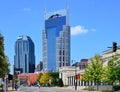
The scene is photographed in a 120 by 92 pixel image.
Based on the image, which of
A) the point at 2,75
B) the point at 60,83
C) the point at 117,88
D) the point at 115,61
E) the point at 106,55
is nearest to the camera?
the point at 2,75

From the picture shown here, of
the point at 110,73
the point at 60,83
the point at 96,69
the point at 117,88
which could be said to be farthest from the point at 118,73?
the point at 60,83

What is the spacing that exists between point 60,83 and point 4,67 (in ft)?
461

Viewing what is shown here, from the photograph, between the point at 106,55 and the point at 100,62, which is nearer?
the point at 100,62

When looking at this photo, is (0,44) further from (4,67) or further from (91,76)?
(91,76)

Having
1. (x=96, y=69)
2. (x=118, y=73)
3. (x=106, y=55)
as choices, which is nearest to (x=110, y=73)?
(x=118, y=73)

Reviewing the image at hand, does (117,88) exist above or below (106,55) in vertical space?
below

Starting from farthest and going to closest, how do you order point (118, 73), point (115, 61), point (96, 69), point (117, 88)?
point (96, 69)
point (117, 88)
point (115, 61)
point (118, 73)

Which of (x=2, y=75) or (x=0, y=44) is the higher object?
(x=0, y=44)

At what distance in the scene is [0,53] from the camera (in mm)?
48500

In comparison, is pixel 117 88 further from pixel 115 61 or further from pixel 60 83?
pixel 60 83

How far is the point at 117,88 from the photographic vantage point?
87.6 m

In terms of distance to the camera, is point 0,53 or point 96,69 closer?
point 0,53

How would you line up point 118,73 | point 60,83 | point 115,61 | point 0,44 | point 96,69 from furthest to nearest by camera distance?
point 60,83 < point 96,69 < point 115,61 < point 118,73 < point 0,44

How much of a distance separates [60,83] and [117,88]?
341ft
